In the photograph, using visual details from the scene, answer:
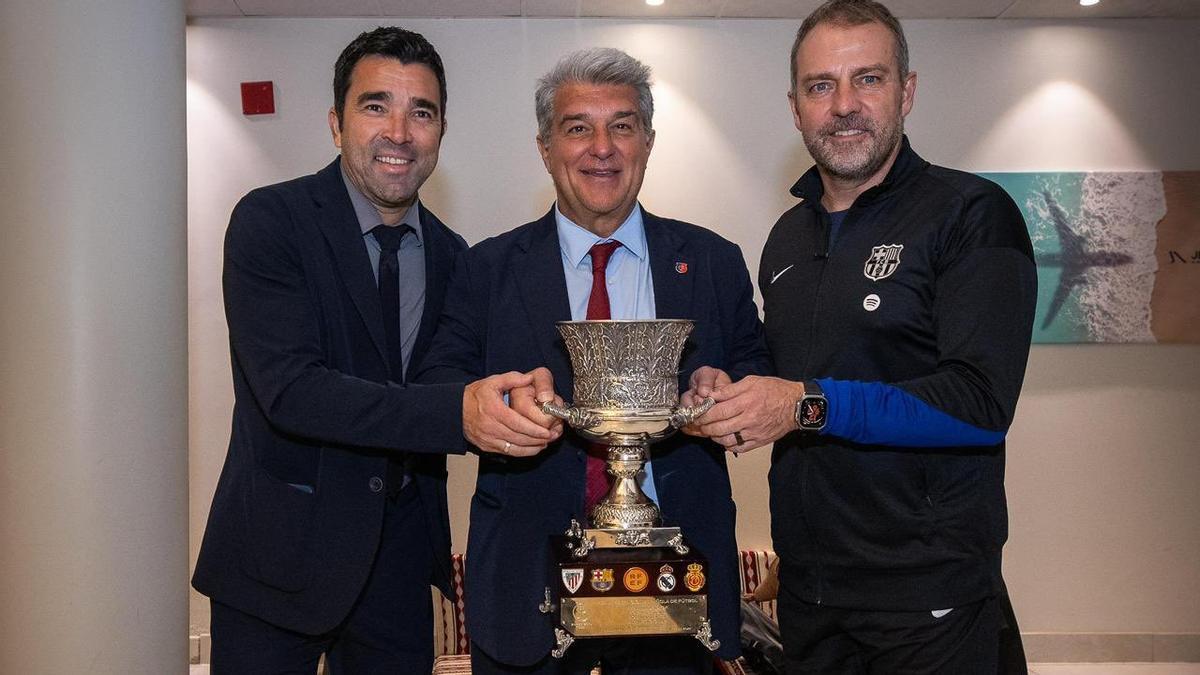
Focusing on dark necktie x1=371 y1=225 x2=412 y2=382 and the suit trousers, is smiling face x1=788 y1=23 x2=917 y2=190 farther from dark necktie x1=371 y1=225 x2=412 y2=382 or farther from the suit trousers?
the suit trousers

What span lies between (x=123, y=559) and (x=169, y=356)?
540mm

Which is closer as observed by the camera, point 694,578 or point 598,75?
point 694,578

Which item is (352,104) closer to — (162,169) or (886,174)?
(162,169)

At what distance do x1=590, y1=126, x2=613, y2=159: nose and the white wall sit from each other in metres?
3.02

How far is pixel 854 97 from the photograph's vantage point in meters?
2.34

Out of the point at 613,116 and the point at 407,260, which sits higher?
the point at 613,116

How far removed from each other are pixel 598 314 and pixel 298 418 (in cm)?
71

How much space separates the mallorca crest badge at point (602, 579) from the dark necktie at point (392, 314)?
741mm

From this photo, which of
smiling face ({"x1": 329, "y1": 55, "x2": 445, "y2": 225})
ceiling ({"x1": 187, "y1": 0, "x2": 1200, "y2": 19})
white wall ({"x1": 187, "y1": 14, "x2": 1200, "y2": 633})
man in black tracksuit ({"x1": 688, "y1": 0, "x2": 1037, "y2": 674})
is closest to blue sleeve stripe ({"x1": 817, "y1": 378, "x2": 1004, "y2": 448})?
man in black tracksuit ({"x1": 688, "y1": 0, "x2": 1037, "y2": 674})

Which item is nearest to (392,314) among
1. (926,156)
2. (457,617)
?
(457,617)

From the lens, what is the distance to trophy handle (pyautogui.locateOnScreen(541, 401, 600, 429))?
1.99m

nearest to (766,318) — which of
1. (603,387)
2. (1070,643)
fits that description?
(603,387)

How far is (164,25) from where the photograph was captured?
2.69m

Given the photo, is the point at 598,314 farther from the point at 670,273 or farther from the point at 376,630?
the point at 376,630
